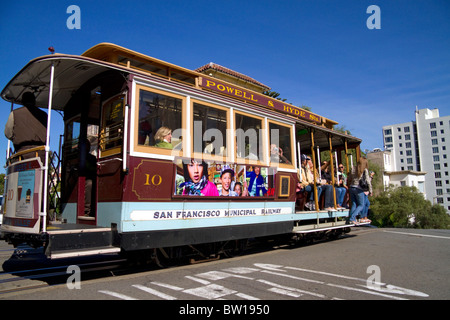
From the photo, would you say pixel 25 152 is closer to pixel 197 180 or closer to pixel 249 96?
pixel 197 180

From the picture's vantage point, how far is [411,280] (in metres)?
5.25

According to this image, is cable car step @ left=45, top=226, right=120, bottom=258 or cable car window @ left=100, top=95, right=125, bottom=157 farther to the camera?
cable car window @ left=100, top=95, right=125, bottom=157

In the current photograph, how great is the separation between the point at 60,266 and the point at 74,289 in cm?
224

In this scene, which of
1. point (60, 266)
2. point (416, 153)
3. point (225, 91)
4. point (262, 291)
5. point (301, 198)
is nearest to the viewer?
point (262, 291)

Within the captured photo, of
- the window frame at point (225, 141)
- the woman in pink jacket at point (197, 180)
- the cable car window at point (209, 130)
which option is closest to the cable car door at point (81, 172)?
the woman in pink jacket at point (197, 180)

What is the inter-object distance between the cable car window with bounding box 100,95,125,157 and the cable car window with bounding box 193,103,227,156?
132 cm

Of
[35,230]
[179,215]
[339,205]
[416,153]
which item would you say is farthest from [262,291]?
[416,153]

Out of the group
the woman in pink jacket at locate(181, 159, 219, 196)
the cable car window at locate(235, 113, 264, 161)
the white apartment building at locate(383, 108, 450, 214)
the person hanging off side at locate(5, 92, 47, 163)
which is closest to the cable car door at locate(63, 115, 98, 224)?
the person hanging off side at locate(5, 92, 47, 163)

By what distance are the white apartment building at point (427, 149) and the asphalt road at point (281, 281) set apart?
84502 millimetres

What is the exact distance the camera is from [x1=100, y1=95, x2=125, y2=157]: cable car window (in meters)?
5.62

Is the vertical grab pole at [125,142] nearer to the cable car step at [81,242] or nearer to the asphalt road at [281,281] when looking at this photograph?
the cable car step at [81,242]

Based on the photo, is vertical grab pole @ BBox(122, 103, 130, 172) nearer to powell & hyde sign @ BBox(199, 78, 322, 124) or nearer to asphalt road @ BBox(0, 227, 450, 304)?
asphalt road @ BBox(0, 227, 450, 304)
